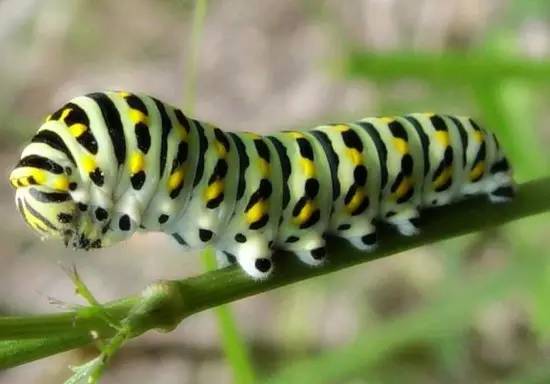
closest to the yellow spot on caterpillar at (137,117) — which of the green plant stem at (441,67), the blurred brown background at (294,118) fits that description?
the green plant stem at (441,67)

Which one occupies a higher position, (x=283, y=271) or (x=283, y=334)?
(x=283, y=271)

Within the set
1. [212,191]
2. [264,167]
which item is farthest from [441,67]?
[212,191]

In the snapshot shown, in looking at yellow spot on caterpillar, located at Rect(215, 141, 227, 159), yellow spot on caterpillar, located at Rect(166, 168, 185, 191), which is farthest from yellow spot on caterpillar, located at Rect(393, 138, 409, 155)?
yellow spot on caterpillar, located at Rect(166, 168, 185, 191)

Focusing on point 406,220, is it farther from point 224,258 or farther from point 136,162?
point 136,162

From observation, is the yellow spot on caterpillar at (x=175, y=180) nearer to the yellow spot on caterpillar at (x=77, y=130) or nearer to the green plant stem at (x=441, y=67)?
the yellow spot on caterpillar at (x=77, y=130)

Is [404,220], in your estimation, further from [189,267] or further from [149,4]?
[149,4]

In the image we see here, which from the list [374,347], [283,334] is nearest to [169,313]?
[374,347]
